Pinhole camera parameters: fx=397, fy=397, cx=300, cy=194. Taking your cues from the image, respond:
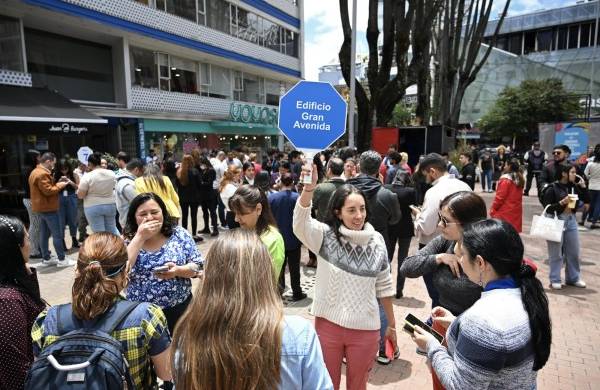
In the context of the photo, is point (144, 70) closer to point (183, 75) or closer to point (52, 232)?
point (183, 75)

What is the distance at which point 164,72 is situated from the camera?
19.9 m

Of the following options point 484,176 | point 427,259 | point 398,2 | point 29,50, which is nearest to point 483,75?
point 484,176

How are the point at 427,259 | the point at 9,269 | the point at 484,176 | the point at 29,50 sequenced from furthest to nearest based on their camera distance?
1. the point at 484,176
2. the point at 29,50
3. the point at 427,259
4. the point at 9,269

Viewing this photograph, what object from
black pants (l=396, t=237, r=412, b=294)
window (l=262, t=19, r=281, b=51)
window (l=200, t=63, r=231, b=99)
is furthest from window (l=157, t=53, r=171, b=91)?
black pants (l=396, t=237, r=412, b=294)

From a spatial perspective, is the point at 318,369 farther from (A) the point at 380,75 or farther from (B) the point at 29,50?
→ (B) the point at 29,50

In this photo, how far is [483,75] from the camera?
1927 inches

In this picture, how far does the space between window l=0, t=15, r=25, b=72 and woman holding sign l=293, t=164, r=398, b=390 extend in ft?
48.8

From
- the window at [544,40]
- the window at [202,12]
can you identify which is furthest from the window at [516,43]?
the window at [202,12]

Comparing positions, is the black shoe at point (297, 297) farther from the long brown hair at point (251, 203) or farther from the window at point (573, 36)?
the window at point (573, 36)

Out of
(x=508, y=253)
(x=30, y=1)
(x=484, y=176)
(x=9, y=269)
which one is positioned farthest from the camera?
(x=484, y=176)

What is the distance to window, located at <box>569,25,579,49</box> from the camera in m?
45.9

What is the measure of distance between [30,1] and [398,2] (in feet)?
37.4

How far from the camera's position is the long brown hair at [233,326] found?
1.27 meters

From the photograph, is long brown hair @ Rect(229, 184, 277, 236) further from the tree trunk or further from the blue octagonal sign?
the tree trunk
